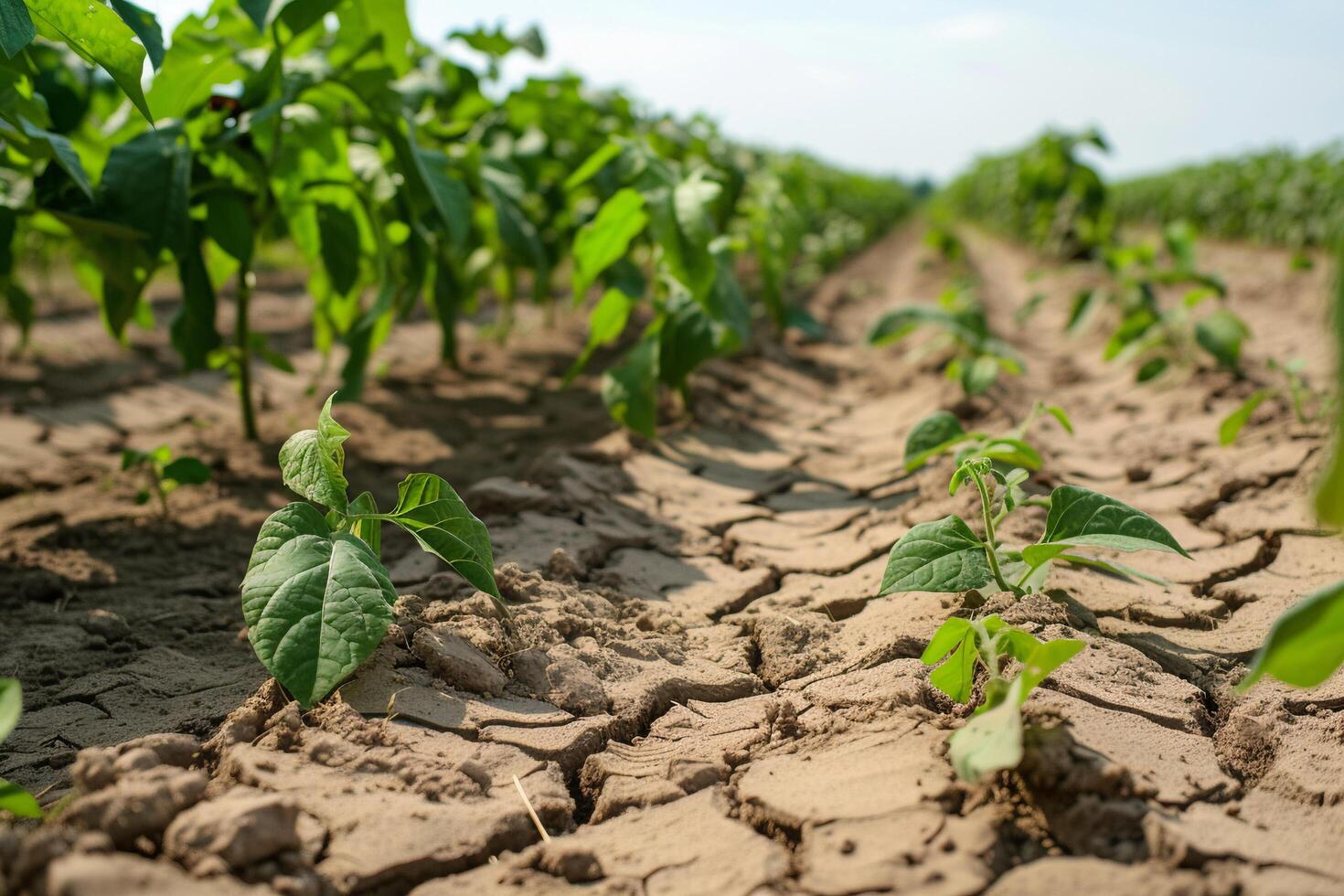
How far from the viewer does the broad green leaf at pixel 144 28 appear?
73.1 inches

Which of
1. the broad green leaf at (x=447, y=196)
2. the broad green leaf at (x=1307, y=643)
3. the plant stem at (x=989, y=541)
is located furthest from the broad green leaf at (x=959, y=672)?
the broad green leaf at (x=447, y=196)

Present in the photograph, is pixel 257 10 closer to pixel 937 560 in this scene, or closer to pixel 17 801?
pixel 17 801

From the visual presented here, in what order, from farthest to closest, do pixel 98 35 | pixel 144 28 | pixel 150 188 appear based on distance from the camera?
1. pixel 150 188
2. pixel 144 28
3. pixel 98 35

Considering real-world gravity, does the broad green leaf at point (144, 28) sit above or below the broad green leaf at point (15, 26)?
above

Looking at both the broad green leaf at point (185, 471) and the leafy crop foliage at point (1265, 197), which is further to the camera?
the leafy crop foliage at point (1265, 197)

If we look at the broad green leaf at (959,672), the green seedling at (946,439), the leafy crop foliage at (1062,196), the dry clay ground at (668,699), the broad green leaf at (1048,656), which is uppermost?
the leafy crop foliage at (1062,196)

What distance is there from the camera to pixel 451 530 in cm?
160

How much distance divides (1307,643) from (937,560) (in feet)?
2.08

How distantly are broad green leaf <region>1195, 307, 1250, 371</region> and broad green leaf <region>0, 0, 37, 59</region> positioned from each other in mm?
3806

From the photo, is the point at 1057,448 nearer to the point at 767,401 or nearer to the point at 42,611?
the point at 767,401

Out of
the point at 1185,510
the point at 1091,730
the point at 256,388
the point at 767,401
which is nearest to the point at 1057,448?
the point at 1185,510

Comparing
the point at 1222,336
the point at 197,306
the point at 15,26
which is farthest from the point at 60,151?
the point at 1222,336

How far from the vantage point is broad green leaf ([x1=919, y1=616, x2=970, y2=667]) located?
1.38 meters

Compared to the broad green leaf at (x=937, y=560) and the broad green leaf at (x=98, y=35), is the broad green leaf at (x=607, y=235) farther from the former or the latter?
the broad green leaf at (x=937, y=560)
